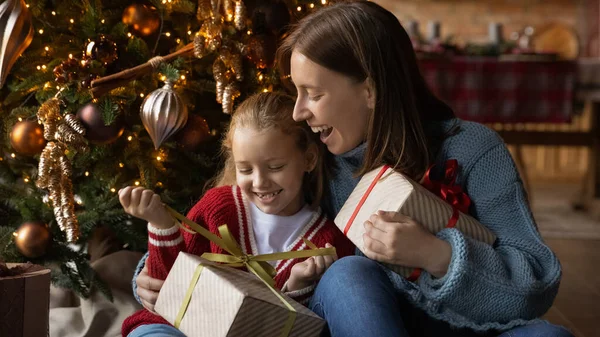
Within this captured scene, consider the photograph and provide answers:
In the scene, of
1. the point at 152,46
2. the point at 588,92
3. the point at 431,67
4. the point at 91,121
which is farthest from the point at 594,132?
the point at 91,121

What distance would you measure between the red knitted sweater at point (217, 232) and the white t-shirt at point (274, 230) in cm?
1

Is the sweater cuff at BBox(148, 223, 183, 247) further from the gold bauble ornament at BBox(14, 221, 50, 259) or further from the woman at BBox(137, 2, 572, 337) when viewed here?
the gold bauble ornament at BBox(14, 221, 50, 259)

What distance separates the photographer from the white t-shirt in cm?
161

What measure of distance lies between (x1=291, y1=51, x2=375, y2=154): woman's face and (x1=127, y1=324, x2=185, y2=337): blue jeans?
0.47 meters

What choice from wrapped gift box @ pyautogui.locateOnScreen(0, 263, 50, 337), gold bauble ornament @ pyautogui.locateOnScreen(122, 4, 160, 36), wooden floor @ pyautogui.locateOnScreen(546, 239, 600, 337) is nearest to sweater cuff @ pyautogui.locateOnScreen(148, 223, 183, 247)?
wrapped gift box @ pyautogui.locateOnScreen(0, 263, 50, 337)

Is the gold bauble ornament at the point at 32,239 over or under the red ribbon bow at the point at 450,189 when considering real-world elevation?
under

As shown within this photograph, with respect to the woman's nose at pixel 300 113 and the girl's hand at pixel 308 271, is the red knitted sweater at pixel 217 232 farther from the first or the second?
the woman's nose at pixel 300 113

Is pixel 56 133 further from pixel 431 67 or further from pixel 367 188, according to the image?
pixel 431 67

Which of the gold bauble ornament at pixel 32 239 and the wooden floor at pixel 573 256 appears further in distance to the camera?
the wooden floor at pixel 573 256

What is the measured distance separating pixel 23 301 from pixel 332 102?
2.36 ft

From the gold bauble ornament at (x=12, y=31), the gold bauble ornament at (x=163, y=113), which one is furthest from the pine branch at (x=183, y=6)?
the gold bauble ornament at (x=12, y=31)

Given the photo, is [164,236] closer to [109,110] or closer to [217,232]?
[217,232]

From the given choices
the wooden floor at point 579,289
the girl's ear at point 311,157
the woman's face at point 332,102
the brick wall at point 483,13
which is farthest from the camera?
the brick wall at point 483,13

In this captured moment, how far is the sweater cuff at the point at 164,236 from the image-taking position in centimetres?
151
